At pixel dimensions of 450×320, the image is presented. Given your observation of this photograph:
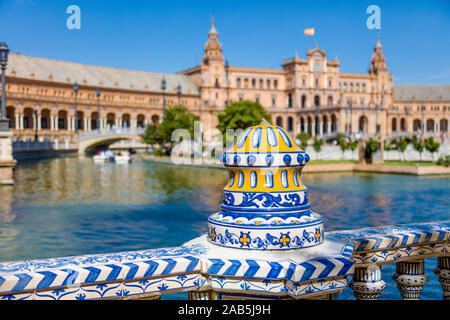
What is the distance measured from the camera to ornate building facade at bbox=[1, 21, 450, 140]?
236ft

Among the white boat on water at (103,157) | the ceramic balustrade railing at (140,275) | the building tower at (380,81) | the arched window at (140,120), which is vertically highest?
the building tower at (380,81)

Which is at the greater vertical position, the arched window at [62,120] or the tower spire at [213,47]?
the tower spire at [213,47]

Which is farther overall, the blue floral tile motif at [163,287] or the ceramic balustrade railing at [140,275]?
the blue floral tile motif at [163,287]

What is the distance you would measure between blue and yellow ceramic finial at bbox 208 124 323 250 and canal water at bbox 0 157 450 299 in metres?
3.83

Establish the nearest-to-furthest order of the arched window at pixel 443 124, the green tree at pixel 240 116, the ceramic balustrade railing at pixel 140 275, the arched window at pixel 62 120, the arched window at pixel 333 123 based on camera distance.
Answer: the ceramic balustrade railing at pixel 140 275, the green tree at pixel 240 116, the arched window at pixel 62 120, the arched window at pixel 333 123, the arched window at pixel 443 124

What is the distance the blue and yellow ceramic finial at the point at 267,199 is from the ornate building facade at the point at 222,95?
67.8 meters

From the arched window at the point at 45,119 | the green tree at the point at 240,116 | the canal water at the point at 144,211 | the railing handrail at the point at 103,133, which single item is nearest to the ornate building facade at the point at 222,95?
the arched window at the point at 45,119

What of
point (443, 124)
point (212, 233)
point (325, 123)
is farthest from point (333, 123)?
point (212, 233)

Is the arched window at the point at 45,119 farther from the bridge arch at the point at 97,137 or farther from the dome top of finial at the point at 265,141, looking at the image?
the dome top of finial at the point at 265,141

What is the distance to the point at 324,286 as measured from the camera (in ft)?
8.47

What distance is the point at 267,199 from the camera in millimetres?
2818

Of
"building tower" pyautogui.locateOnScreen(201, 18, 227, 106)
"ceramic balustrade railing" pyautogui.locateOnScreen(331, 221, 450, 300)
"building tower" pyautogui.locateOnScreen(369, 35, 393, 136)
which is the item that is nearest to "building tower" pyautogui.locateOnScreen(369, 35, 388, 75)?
"building tower" pyautogui.locateOnScreen(369, 35, 393, 136)

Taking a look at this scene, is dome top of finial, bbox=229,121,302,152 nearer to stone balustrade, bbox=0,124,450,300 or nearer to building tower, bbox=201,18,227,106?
stone balustrade, bbox=0,124,450,300

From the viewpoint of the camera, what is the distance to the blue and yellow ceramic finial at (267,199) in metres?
2.76
